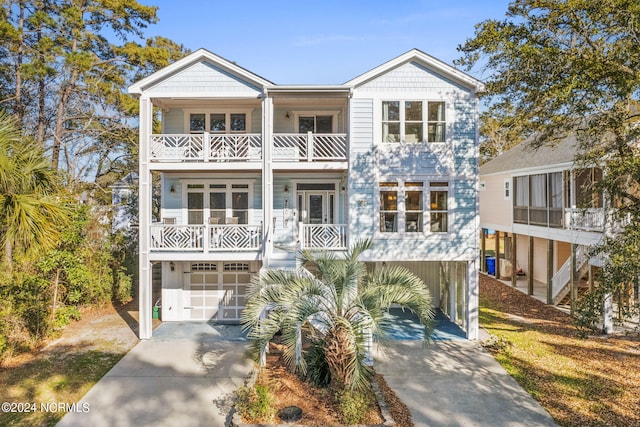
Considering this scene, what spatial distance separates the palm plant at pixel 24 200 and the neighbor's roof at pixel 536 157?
13748 mm

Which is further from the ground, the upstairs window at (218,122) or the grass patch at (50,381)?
the upstairs window at (218,122)

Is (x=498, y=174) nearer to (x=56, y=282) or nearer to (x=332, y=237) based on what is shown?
(x=332, y=237)

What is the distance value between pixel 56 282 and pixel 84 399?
621 centimetres

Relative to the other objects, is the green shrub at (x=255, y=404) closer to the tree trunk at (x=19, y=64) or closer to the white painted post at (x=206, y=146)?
the white painted post at (x=206, y=146)

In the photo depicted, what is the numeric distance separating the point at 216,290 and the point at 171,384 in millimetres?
5676

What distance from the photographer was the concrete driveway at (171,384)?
25.6 ft

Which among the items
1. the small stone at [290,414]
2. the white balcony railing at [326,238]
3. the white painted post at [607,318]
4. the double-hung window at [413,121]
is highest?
the double-hung window at [413,121]

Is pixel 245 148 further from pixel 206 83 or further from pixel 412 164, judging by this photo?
pixel 412 164

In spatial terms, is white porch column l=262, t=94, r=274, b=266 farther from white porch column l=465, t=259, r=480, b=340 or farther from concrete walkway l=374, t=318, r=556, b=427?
white porch column l=465, t=259, r=480, b=340

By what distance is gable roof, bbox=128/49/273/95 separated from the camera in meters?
12.5

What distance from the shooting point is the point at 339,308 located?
325 inches

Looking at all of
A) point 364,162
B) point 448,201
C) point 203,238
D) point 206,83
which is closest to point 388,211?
point 364,162

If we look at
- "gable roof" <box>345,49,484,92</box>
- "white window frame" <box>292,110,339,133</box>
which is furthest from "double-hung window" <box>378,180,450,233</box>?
"gable roof" <box>345,49,484,92</box>

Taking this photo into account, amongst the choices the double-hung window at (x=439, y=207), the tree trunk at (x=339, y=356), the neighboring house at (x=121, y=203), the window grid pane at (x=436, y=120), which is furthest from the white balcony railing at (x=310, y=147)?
the neighboring house at (x=121, y=203)
